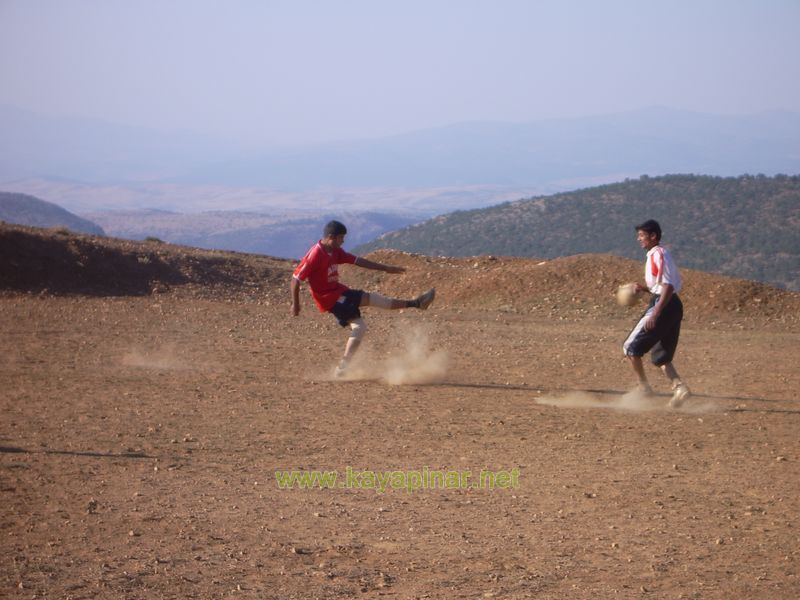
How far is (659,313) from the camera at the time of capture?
9.77 metres

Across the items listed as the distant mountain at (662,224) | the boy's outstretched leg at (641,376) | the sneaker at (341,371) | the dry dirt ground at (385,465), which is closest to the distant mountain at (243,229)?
the distant mountain at (662,224)

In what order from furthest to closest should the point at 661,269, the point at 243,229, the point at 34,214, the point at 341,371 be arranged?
the point at 243,229 < the point at 34,214 < the point at 341,371 < the point at 661,269

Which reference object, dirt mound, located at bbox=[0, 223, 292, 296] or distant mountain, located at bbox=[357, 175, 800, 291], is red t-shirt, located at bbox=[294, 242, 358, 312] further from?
distant mountain, located at bbox=[357, 175, 800, 291]

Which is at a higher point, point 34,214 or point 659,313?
point 34,214

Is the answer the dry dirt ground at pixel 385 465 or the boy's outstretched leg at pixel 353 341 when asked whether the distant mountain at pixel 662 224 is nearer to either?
the dry dirt ground at pixel 385 465

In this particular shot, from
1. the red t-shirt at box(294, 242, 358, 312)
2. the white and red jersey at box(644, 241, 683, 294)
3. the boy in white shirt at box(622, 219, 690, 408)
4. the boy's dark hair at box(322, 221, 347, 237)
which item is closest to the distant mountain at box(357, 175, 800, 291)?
the boy in white shirt at box(622, 219, 690, 408)

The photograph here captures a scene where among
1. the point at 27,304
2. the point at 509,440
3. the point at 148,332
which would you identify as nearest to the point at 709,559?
the point at 509,440

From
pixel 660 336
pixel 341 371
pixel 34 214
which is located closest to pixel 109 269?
pixel 341 371

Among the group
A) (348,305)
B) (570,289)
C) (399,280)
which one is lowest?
(570,289)

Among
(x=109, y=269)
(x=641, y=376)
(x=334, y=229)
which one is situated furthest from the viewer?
(x=109, y=269)

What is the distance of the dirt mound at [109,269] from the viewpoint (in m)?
19.8

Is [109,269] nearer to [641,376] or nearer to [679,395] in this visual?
[641,376]

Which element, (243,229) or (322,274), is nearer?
(322,274)

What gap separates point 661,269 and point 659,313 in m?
0.43
